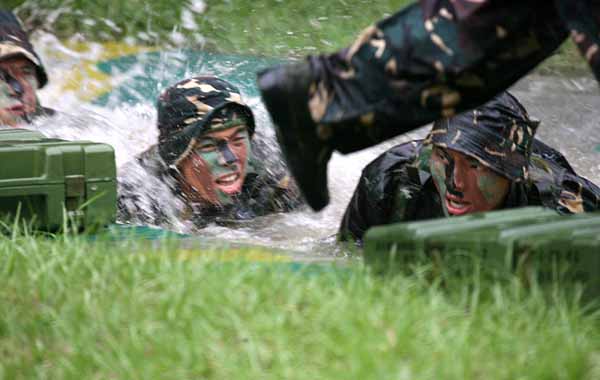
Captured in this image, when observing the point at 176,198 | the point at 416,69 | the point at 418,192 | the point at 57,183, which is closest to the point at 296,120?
the point at 416,69

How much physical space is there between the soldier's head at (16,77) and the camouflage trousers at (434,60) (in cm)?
370

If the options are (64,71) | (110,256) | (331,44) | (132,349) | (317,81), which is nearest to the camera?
(132,349)

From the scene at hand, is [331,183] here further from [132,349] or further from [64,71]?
[132,349]

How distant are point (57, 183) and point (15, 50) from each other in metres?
2.42

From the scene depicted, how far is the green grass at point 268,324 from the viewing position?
9.48ft

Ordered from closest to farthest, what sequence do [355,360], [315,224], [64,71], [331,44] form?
[355,360] → [315,224] → [64,71] → [331,44]

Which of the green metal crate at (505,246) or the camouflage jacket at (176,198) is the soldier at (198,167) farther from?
the green metal crate at (505,246)

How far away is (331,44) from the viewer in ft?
30.1

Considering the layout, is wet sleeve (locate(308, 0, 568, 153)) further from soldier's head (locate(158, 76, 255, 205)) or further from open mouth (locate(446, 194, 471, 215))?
soldier's head (locate(158, 76, 255, 205))

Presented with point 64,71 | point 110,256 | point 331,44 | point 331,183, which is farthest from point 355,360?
point 331,44

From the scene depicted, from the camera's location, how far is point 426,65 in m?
3.20

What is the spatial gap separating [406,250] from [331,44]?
5722 mm

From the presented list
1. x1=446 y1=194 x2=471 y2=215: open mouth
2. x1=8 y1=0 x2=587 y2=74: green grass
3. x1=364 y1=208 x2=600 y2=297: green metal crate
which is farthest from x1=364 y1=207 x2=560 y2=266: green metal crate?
x1=8 y1=0 x2=587 y2=74: green grass

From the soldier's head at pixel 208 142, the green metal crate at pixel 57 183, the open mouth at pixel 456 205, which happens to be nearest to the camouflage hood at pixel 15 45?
the soldier's head at pixel 208 142
